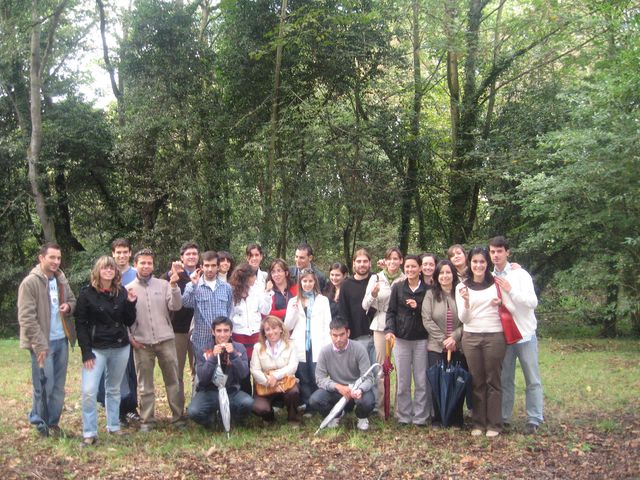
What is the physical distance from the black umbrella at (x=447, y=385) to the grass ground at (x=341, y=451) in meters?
0.22

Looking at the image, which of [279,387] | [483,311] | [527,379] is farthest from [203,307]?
[527,379]

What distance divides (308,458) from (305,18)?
9.64 m

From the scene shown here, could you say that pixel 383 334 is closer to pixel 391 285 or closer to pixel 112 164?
pixel 391 285

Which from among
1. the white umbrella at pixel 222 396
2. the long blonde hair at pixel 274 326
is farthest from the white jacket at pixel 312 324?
the white umbrella at pixel 222 396

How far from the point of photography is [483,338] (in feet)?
17.9

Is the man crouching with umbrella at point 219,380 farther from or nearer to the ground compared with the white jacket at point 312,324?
nearer to the ground

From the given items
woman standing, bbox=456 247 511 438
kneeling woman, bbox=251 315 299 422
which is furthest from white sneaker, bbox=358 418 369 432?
woman standing, bbox=456 247 511 438

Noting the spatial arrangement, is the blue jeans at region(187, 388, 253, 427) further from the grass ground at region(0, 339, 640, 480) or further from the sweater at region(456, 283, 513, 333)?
the sweater at region(456, 283, 513, 333)

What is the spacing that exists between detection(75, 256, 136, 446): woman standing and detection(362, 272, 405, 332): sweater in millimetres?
2332

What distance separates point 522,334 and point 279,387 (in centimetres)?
240

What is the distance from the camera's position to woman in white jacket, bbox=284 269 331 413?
617 centimetres

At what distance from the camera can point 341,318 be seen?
593 centimetres

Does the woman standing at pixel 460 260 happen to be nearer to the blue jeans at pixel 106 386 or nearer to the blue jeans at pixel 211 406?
the blue jeans at pixel 211 406

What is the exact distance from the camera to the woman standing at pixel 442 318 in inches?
227
